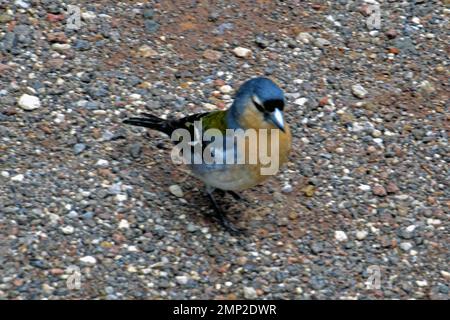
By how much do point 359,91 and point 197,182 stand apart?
5.18ft

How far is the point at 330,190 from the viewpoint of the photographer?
20.8 feet

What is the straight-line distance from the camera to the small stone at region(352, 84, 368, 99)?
7.11 m

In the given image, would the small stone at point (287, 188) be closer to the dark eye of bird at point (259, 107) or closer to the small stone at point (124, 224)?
the dark eye of bird at point (259, 107)

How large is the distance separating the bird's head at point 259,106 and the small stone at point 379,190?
1.11 metres

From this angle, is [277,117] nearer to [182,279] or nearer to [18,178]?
[182,279]

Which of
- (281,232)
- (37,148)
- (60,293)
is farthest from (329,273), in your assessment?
(37,148)

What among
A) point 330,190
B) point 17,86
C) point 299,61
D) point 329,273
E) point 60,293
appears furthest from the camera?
point 299,61

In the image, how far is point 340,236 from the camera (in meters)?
5.99

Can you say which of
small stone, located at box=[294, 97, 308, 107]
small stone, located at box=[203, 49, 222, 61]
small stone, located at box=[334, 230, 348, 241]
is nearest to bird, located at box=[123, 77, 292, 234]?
small stone, located at box=[334, 230, 348, 241]

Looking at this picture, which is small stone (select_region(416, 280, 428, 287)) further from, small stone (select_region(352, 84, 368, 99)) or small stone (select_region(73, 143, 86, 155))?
small stone (select_region(73, 143, 86, 155))

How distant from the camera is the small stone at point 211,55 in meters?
7.26

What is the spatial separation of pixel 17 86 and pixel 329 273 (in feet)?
8.84

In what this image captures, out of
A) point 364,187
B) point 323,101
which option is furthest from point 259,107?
point 323,101

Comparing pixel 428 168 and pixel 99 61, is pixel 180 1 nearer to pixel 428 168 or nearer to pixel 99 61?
pixel 99 61
